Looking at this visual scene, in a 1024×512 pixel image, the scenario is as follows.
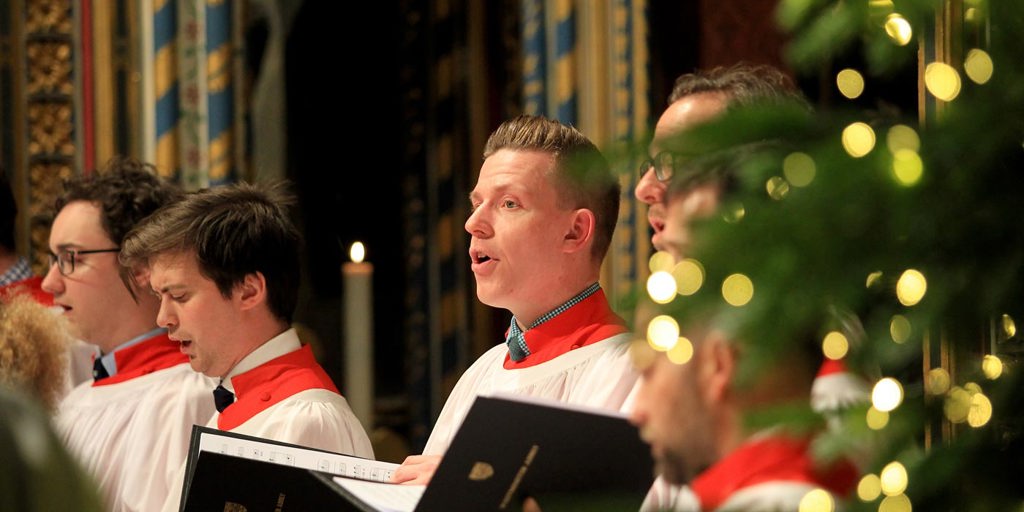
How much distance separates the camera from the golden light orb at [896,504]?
35.1 inches

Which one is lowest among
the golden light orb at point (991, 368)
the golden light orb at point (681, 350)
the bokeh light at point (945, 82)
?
the golden light orb at point (991, 368)

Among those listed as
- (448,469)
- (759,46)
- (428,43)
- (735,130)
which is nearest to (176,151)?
(428,43)

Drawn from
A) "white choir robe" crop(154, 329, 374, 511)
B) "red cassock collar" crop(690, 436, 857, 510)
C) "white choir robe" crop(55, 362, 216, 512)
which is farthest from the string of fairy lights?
"white choir robe" crop(55, 362, 216, 512)

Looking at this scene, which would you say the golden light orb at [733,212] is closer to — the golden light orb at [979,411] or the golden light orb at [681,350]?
the golden light orb at [681,350]

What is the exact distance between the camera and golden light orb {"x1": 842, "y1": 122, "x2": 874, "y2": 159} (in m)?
0.88

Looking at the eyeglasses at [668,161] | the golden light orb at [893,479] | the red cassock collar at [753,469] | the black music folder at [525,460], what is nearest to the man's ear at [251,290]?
the black music folder at [525,460]

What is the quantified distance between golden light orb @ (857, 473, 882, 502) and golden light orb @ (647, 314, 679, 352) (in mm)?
159

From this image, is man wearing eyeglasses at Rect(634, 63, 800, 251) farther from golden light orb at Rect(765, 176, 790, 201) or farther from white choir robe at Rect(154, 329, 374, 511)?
golden light orb at Rect(765, 176, 790, 201)

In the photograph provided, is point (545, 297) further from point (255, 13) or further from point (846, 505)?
point (255, 13)

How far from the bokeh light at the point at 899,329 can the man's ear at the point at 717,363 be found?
0.34 feet

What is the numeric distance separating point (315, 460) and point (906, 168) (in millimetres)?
1952

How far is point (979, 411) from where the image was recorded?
91 centimetres

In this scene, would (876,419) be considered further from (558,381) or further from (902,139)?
(558,381)

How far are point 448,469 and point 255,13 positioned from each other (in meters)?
4.45
